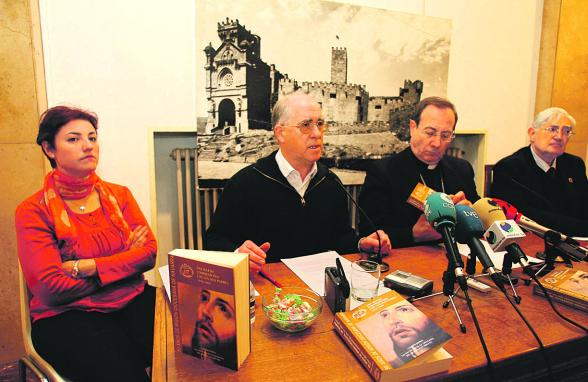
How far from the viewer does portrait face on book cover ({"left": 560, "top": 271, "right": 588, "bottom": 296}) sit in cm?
112

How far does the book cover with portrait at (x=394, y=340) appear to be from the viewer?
77 centimetres

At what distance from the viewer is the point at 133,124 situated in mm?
Result: 2393

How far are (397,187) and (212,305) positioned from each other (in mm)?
1421

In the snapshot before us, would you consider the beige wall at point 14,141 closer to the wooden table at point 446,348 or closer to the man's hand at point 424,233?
Answer: the wooden table at point 446,348

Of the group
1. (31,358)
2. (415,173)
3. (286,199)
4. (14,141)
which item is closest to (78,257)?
(31,358)

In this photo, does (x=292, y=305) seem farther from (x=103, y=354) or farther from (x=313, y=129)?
(x=313, y=129)

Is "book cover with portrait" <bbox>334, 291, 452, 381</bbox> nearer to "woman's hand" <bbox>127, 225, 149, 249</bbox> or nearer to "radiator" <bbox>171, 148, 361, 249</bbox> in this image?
"woman's hand" <bbox>127, 225, 149, 249</bbox>

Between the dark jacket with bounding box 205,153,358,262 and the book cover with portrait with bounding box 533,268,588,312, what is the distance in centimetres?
78

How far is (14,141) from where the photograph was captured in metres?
2.08

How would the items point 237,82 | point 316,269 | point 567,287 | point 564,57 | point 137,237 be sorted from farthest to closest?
1. point 564,57
2. point 237,82
3. point 137,237
4. point 316,269
5. point 567,287

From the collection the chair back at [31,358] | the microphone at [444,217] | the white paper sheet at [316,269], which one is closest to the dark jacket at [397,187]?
the white paper sheet at [316,269]

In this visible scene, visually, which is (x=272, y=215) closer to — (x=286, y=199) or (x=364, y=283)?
(x=286, y=199)

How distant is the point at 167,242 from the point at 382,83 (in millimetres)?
2009

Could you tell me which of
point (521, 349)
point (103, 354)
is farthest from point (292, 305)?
point (103, 354)
